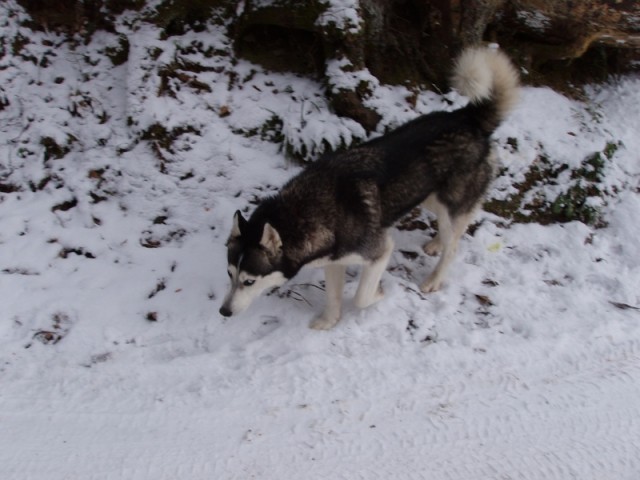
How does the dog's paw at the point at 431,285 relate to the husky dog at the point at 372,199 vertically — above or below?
below

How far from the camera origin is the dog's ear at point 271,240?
147 inches

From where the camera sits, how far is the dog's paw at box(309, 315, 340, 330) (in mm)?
4621

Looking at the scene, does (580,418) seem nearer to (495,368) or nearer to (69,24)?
(495,368)

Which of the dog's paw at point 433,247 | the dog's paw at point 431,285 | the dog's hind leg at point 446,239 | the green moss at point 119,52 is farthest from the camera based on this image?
the green moss at point 119,52

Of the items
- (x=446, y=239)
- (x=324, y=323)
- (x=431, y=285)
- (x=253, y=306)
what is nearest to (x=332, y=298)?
(x=324, y=323)

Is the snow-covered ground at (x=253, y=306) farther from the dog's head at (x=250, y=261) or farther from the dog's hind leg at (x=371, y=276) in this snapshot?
the dog's head at (x=250, y=261)

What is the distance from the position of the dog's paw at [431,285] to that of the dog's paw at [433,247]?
1.51 ft

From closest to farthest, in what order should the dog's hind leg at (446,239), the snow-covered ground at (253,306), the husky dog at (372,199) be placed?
1. the snow-covered ground at (253,306)
2. the husky dog at (372,199)
3. the dog's hind leg at (446,239)

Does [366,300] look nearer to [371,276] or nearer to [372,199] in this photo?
[371,276]

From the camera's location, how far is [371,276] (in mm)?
4457

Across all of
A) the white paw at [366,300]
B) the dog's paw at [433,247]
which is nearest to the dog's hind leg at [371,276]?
the white paw at [366,300]

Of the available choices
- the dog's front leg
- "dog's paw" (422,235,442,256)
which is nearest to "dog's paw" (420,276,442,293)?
"dog's paw" (422,235,442,256)

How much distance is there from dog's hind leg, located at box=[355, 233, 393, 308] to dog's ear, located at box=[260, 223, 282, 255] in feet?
2.92

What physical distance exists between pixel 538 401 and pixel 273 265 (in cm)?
234
